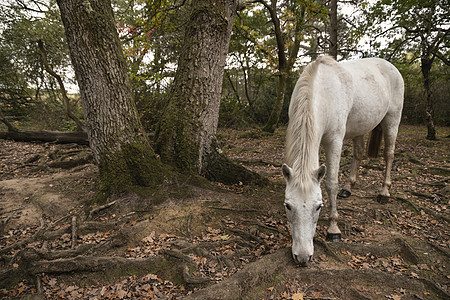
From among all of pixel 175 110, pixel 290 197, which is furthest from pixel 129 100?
pixel 290 197

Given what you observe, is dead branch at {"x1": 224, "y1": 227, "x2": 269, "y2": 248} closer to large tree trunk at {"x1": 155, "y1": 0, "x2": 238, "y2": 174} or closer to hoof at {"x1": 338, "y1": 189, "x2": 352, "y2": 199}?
large tree trunk at {"x1": 155, "y1": 0, "x2": 238, "y2": 174}

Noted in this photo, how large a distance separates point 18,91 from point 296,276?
16.9 m

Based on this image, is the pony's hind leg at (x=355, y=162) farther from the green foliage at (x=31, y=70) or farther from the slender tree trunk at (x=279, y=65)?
the green foliage at (x=31, y=70)

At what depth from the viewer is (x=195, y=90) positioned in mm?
4082

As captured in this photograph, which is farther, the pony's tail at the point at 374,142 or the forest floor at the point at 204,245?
the pony's tail at the point at 374,142

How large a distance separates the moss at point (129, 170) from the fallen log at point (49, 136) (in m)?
6.30

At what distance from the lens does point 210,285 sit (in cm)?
231

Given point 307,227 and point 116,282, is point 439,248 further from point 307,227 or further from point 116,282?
point 116,282

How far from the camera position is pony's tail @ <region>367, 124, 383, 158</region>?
5404mm

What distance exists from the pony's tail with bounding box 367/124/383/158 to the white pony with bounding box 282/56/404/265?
0.8 inches

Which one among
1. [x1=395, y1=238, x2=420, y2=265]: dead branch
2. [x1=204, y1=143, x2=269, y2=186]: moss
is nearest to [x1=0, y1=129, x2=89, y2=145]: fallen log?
[x1=204, y1=143, x2=269, y2=186]: moss

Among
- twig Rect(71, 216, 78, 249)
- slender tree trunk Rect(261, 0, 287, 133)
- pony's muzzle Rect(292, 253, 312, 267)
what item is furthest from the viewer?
slender tree trunk Rect(261, 0, 287, 133)

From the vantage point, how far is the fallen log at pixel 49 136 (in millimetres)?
8867

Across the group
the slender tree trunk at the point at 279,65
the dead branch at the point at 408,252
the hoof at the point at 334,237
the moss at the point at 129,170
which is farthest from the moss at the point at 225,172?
the slender tree trunk at the point at 279,65
